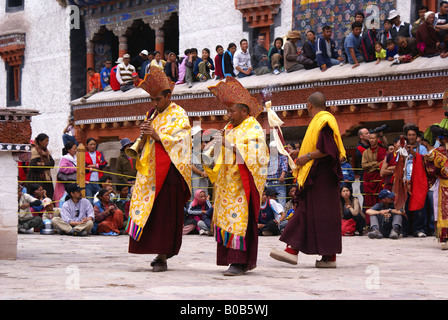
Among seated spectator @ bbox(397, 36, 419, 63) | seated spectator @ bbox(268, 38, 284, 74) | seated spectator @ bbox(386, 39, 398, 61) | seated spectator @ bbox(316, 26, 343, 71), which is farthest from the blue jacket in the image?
seated spectator @ bbox(397, 36, 419, 63)

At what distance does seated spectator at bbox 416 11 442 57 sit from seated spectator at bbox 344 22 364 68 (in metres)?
1.24

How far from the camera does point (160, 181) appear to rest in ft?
21.3

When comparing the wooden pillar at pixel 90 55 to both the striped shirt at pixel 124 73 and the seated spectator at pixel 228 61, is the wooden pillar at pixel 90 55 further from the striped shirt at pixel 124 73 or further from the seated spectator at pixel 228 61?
the seated spectator at pixel 228 61

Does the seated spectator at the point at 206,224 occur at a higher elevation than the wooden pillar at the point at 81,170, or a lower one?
lower

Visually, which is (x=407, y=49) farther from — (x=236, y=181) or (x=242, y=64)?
(x=236, y=181)

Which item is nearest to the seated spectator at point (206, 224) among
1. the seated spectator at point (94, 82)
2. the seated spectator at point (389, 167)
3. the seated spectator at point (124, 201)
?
the seated spectator at point (124, 201)

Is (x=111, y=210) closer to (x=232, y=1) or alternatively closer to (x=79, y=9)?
(x=232, y=1)

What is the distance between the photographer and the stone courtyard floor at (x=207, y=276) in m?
4.90

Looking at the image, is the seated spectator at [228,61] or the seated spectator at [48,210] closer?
the seated spectator at [48,210]

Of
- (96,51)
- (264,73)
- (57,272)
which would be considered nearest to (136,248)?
(57,272)

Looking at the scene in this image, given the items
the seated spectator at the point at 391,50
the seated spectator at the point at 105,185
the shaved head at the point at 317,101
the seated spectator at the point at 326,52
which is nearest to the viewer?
the shaved head at the point at 317,101

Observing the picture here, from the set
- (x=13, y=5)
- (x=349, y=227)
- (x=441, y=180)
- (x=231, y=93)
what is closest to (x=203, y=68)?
(x=349, y=227)

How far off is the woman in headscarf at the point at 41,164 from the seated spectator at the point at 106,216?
1.25 m

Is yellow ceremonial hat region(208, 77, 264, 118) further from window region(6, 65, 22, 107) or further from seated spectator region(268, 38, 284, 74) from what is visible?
window region(6, 65, 22, 107)
